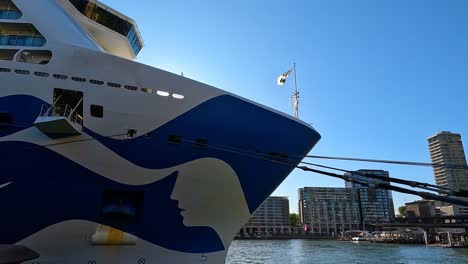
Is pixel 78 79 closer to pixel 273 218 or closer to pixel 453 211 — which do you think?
pixel 453 211

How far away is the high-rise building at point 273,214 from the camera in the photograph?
14525cm

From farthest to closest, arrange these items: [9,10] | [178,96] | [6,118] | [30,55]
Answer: [9,10], [178,96], [30,55], [6,118]

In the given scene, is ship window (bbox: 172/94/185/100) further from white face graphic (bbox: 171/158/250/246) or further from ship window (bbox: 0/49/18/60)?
ship window (bbox: 0/49/18/60)

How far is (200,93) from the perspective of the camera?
980 cm

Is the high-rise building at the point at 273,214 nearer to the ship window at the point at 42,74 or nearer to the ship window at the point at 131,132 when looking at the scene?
the ship window at the point at 131,132

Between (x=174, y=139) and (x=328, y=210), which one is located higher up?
(x=328, y=210)

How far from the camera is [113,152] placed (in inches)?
341

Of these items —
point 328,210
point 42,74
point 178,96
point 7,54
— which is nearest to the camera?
point 42,74

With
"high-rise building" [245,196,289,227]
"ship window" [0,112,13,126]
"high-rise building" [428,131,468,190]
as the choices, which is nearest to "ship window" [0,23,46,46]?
"ship window" [0,112,13,126]

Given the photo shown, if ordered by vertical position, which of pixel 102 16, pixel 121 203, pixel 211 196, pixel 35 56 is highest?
pixel 102 16

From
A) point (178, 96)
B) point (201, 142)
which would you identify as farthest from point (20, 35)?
point (201, 142)

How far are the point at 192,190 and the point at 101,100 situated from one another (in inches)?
141

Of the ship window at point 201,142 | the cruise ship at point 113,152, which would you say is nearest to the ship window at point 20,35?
the cruise ship at point 113,152

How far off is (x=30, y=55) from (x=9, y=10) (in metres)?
2.26
